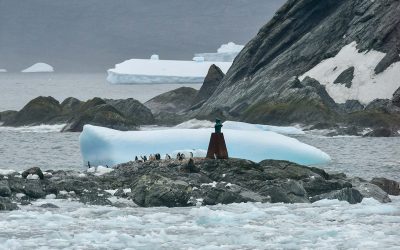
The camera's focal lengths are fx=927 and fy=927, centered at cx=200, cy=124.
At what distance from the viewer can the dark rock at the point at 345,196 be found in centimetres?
2455

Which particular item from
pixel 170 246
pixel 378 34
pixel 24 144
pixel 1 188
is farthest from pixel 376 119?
pixel 170 246

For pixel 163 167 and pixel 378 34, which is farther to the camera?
pixel 378 34

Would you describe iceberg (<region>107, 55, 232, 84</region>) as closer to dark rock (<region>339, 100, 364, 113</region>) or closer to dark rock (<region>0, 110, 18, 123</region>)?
dark rock (<region>0, 110, 18, 123</region>)

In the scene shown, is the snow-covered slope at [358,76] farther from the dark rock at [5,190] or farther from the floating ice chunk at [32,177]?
the dark rock at [5,190]

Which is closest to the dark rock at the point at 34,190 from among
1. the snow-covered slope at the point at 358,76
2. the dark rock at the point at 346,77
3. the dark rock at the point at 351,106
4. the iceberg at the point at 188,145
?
the iceberg at the point at 188,145

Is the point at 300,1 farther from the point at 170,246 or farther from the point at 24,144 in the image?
the point at 170,246

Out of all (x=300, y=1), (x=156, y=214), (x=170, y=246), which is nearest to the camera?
(x=170, y=246)

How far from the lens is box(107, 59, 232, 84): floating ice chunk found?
148000 millimetres

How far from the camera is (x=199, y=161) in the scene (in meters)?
28.8

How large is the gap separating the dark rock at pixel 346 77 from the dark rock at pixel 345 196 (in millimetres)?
43749

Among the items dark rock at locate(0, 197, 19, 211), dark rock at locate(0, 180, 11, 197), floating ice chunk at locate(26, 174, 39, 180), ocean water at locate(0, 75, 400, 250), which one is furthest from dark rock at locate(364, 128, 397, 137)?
dark rock at locate(0, 197, 19, 211)

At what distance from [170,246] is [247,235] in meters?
1.95

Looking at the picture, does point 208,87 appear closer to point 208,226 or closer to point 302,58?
point 302,58

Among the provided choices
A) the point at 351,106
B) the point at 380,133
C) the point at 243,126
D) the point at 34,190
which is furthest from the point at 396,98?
the point at 34,190
